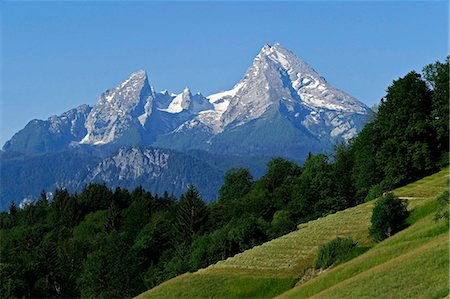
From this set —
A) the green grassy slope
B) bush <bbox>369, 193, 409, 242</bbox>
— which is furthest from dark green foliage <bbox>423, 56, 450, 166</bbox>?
bush <bbox>369, 193, 409, 242</bbox>

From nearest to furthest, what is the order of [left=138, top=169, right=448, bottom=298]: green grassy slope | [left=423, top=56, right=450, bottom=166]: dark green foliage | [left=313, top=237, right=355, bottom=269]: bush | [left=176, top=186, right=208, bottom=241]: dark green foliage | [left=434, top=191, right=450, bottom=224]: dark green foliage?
[left=138, top=169, right=448, bottom=298]: green grassy slope → [left=434, top=191, right=450, bottom=224]: dark green foliage → [left=313, top=237, right=355, bottom=269]: bush → [left=423, top=56, right=450, bottom=166]: dark green foliage → [left=176, top=186, right=208, bottom=241]: dark green foliage

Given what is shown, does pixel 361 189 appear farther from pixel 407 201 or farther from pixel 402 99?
pixel 407 201

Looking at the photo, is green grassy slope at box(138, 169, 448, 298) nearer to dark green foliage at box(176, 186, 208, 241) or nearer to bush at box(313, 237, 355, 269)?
bush at box(313, 237, 355, 269)

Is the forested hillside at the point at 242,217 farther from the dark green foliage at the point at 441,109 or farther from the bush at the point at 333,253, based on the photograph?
the bush at the point at 333,253

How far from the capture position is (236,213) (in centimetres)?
16212

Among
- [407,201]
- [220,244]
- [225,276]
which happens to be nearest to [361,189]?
[220,244]

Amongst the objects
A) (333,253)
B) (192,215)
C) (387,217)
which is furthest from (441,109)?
(192,215)

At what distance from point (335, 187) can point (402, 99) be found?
3224 centimetres

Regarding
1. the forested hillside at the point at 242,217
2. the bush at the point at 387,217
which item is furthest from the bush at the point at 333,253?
the forested hillside at the point at 242,217

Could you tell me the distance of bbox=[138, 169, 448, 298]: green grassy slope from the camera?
50.4 meters

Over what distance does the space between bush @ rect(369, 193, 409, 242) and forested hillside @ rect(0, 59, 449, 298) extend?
29.0 meters

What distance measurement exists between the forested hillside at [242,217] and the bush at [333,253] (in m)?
34.8

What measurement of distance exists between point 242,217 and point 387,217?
7251 cm

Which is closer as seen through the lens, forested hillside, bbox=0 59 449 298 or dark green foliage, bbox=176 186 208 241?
forested hillside, bbox=0 59 449 298
